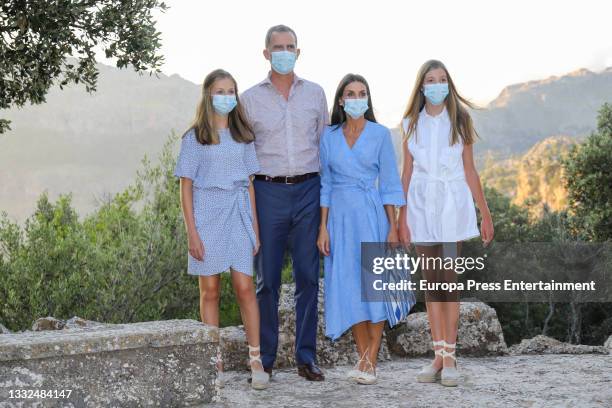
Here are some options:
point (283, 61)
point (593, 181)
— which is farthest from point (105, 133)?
point (283, 61)

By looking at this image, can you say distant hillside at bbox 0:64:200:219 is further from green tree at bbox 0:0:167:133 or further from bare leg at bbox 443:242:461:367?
bare leg at bbox 443:242:461:367

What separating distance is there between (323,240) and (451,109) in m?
1.46

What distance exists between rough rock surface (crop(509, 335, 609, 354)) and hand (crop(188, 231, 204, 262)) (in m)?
3.96

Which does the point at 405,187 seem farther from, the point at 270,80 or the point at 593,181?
the point at 593,181

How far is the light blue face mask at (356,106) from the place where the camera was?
5996 millimetres

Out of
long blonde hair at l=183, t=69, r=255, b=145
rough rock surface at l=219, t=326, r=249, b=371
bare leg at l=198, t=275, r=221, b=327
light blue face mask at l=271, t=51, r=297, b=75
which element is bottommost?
rough rock surface at l=219, t=326, r=249, b=371

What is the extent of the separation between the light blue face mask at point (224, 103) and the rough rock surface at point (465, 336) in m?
3.29

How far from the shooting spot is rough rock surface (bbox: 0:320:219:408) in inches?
197

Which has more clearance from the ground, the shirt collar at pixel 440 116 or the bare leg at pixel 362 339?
the shirt collar at pixel 440 116

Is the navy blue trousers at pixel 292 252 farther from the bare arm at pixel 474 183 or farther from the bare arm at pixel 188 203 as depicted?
the bare arm at pixel 474 183

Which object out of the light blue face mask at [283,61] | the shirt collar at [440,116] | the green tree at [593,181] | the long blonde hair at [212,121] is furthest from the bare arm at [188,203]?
the green tree at [593,181]

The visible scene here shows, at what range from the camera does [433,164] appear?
596 cm

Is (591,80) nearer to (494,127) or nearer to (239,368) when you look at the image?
(494,127)

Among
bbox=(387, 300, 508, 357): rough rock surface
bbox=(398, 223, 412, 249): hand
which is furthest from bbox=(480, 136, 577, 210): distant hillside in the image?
bbox=(398, 223, 412, 249): hand
